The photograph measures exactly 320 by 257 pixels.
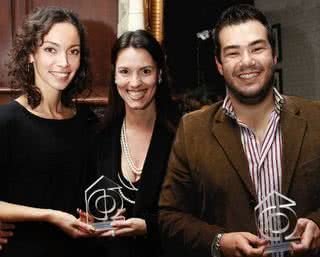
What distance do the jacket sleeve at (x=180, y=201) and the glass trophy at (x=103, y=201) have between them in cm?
18

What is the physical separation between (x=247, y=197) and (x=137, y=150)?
0.61m

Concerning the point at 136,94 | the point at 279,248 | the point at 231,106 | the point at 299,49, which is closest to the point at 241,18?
the point at 231,106

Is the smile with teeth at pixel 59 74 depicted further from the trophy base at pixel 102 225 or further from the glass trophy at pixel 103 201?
the trophy base at pixel 102 225

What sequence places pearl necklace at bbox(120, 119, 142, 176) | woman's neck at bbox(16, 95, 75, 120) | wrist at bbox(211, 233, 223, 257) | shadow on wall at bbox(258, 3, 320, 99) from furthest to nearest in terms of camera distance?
shadow on wall at bbox(258, 3, 320, 99) < pearl necklace at bbox(120, 119, 142, 176) < woman's neck at bbox(16, 95, 75, 120) < wrist at bbox(211, 233, 223, 257)

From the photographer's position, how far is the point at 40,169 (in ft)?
6.11

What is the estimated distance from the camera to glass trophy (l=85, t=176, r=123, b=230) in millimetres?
1850

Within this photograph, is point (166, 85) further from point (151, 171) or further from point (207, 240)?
point (207, 240)

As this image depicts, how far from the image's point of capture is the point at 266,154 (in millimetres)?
1730

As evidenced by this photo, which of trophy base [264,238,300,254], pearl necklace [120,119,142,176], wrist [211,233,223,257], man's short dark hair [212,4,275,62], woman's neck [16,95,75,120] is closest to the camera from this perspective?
trophy base [264,238,300,254]

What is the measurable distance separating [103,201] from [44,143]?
32cm

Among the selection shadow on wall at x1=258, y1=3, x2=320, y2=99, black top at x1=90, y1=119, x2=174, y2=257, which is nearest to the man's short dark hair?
black top at x1=90, y1=119, x2=174, y2=257

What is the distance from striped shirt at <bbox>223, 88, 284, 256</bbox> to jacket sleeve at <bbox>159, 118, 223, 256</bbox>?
0.21m

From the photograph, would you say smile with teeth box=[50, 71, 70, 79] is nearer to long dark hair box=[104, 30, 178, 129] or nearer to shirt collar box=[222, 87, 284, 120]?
long dark hair box=[104, 30, 178, 129]

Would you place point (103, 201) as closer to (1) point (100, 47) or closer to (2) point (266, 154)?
(2) point (266, 154)
